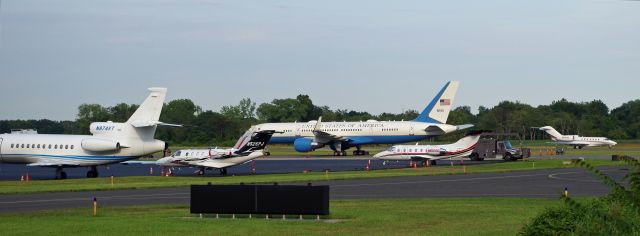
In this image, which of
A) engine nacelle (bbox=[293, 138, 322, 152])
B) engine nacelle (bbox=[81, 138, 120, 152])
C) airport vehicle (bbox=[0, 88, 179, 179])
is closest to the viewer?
engine nacelle (bbox=[81, 138, 120, 152])

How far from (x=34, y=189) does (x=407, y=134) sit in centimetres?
5411

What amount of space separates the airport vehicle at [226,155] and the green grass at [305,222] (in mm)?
27242

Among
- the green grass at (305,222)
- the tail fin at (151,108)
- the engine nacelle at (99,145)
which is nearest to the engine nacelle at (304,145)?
the tail fin at (151,108)

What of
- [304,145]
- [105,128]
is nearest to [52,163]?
[105,128]

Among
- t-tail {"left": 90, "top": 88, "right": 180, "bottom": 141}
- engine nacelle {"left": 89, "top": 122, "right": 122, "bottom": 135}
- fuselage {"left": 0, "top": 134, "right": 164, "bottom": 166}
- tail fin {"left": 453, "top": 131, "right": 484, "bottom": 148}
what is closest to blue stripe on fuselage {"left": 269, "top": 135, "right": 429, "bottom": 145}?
tail fin {"left": 453, "top": 131, "right": 484, "bottom": 148}

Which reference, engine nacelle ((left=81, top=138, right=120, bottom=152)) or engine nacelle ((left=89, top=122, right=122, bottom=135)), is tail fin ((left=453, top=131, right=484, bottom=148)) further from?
engine nacelle ((left=81, top=138, right=120, bottom=152))

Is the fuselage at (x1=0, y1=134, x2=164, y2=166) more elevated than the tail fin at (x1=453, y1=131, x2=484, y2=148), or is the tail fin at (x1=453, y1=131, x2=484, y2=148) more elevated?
the tail fin at (x1=453, y1=131, x2=484, y2=148)

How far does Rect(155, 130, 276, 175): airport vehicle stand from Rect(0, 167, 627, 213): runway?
10.7 meters

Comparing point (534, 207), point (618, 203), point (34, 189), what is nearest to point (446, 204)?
point (534, 207)

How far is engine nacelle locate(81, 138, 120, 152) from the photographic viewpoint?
57.5 meters

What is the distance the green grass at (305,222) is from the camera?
75.2 feet

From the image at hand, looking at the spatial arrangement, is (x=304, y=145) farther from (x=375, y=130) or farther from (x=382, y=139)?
(x=382, y=139)

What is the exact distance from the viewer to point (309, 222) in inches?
982

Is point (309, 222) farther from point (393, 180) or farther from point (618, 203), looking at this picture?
point (393, 180)
